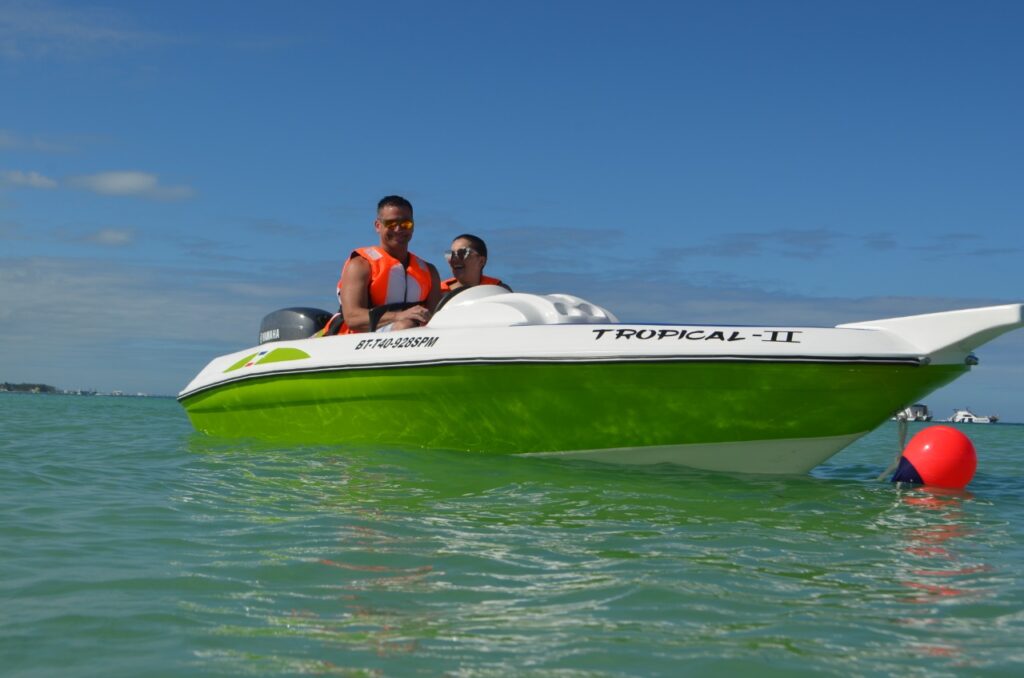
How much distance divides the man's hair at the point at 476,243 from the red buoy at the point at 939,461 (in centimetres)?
286

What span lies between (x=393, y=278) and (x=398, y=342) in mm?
819

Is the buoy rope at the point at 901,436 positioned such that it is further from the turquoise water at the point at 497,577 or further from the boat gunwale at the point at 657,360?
the boat gunwale at the point at 657,360

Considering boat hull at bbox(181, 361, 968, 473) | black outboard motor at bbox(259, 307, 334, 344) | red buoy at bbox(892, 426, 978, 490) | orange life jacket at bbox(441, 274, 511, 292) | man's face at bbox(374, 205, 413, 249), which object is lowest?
red buoy at bbox(892, 426, 978, 490)

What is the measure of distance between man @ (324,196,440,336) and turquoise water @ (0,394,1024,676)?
5.81 ft

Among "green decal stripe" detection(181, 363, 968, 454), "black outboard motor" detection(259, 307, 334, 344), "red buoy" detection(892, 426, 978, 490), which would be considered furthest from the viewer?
"black outboard motor" detection(259, 307, 334, 344)

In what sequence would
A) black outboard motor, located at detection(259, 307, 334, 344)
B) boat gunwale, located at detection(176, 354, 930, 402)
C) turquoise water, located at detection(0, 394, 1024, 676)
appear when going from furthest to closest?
A: 1. black outboard motor, located at detection(259, 307, 334, 344)
2. boat gunwale, located at detection(176, 354, 930, 402)
3. turquoise water, located at detection(0, 394, 1024, 676)

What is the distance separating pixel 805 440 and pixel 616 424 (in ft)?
3.31

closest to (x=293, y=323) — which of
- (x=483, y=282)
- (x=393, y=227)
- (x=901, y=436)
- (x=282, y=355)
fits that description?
(x=282, y=355)

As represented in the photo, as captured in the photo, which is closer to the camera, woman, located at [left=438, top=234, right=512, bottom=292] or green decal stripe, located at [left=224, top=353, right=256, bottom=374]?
woman, located at [left=438, top=234, right=512, bottom=292]

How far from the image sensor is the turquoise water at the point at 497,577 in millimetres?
2029

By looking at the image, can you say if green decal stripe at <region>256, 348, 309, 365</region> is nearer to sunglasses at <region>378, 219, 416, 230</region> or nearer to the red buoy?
sunglasses at <region>378, 219, 416, 230</region>

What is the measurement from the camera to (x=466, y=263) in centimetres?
616

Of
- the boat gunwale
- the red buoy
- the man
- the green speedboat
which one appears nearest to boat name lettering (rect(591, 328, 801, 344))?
the green speedboat

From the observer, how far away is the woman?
20.1 ft
